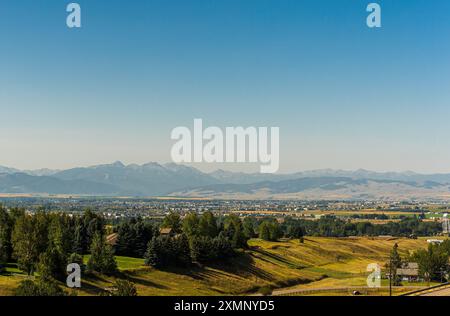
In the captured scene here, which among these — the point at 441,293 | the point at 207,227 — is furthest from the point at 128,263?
the point at 441,293

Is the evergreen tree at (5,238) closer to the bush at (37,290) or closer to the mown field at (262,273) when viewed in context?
the mown field at (262,273)

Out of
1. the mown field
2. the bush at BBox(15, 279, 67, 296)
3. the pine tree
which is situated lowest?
the mown field

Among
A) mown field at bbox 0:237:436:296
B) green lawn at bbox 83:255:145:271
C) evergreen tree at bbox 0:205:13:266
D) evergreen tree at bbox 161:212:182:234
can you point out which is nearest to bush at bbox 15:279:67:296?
mown field at bbox 0:237:436:296

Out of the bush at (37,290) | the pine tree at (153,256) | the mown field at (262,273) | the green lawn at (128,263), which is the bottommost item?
the mown field at (262,273)

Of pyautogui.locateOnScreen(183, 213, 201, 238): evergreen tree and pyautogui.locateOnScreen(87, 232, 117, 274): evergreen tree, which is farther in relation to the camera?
pyautogui.locateOnScreen(183, 213, 201, 238): evergreen tree

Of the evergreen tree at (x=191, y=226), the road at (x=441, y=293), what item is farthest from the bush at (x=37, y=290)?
the evergreen tree at (x=191, y=226)

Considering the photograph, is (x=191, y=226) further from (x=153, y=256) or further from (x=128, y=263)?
(x=128, y=263)

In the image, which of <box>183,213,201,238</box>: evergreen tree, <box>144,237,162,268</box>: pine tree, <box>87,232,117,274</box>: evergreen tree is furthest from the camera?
<box>183,213,201,238</box>: evergreen tree

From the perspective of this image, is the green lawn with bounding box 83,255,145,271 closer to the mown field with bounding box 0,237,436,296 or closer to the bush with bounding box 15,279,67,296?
the mown field with bounding box 0,237,436,296
